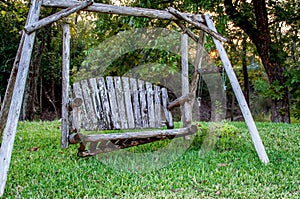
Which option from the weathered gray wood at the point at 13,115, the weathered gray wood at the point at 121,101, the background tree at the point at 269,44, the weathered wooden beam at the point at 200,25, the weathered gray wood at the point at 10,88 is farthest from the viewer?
the background tree at the point at 269,44

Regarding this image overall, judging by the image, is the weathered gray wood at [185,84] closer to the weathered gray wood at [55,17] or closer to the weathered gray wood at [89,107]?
the weathered gray wood at [89,107]

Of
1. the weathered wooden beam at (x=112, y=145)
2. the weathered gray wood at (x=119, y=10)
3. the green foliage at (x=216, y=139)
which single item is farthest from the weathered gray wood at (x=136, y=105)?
the weathered gray wood at (x=119, y=10)

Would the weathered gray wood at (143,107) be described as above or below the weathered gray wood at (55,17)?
below

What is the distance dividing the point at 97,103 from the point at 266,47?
4393 mm

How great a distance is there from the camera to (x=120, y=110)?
3.62 m

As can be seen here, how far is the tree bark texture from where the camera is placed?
633cm

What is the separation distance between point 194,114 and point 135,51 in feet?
16.5

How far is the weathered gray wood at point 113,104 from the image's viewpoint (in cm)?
355

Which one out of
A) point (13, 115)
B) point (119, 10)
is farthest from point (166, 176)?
point (119, 10)

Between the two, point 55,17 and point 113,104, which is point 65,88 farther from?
point 55,17

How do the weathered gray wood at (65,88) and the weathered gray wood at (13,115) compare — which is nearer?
the weathered gray wood at (13,115)

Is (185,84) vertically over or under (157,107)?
over

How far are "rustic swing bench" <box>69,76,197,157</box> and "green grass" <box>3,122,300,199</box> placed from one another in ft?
0.87

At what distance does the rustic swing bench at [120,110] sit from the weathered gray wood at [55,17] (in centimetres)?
81
